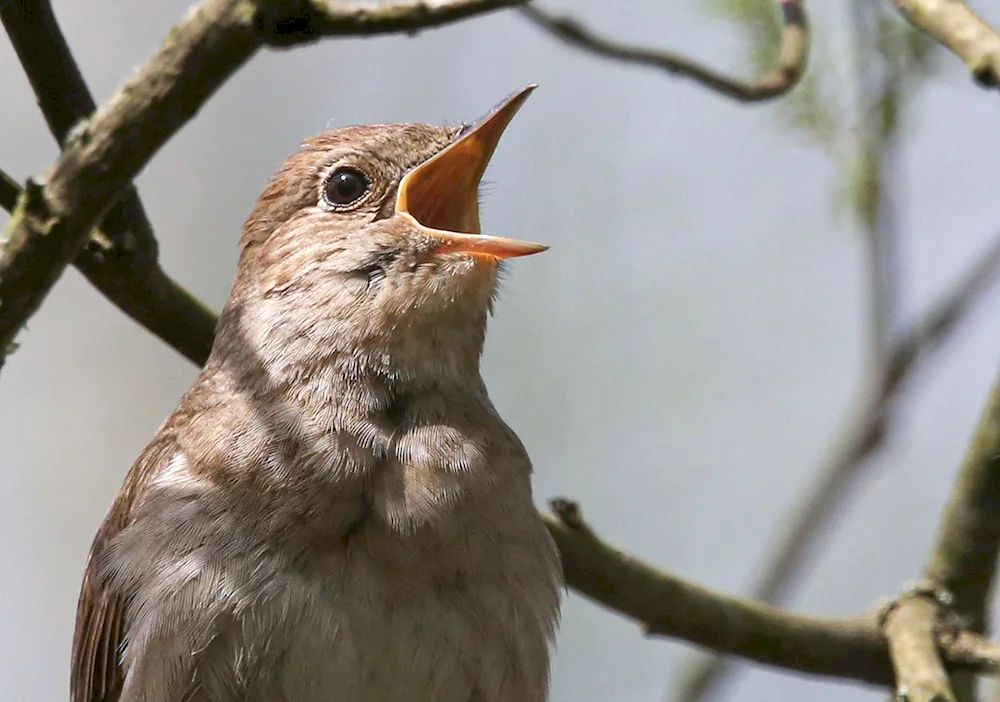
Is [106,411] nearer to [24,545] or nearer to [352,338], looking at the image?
[24,545]

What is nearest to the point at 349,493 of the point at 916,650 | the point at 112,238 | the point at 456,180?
the point at 112,238

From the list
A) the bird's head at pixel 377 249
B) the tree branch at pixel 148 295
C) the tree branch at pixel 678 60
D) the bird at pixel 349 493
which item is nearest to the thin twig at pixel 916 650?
the bird at pixel 349 493

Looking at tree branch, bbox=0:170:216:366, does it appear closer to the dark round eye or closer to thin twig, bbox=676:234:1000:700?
the dark round eye

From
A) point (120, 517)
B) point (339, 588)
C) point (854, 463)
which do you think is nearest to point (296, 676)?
point (339, 588)

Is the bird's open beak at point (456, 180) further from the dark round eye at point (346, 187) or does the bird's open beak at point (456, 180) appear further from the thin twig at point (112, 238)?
the thin twig at point (112, 238)

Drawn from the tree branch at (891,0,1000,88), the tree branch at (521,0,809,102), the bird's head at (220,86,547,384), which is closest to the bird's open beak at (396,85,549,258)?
the bird's head at (220,86,547,384)
